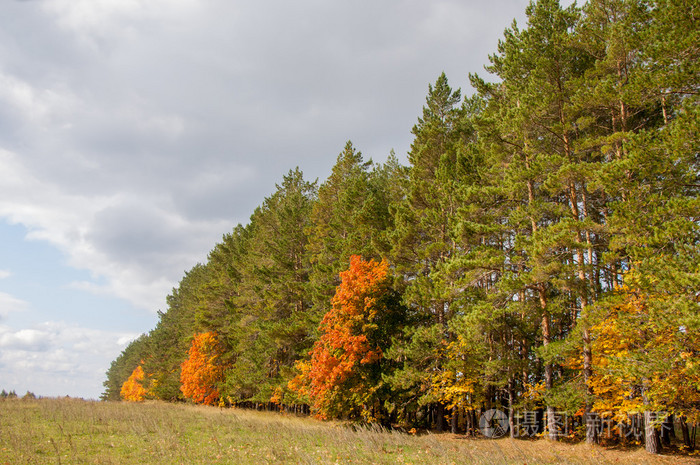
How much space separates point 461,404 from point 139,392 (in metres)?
65.3

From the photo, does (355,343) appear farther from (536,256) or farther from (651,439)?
(651,439)

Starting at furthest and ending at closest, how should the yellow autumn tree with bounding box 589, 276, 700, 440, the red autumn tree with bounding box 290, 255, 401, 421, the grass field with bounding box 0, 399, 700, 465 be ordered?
the red autumn tree with bounding box 290, 255, 401, 421 → the grass field with bounding box 0, 399, 700, 465 → the yellow autumn tree with bounding box 589, 276, 700, 440

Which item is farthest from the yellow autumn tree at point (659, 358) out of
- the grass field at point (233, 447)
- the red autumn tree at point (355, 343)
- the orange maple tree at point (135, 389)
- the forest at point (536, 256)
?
the orange maple tree at point (135, 389)

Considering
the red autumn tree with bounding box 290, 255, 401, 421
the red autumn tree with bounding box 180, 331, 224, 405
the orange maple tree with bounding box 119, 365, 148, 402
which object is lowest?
the orange maple tree with bounding box 119, 365, 148, 402

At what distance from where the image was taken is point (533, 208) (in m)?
16.0

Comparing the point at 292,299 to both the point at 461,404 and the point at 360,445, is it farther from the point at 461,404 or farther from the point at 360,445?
the point at 360,445

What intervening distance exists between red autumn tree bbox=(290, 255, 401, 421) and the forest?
11cm

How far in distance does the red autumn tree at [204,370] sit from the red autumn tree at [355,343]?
815 inches

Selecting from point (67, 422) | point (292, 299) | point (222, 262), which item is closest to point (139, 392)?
point (222, 262)

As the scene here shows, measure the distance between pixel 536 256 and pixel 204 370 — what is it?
36.2 m

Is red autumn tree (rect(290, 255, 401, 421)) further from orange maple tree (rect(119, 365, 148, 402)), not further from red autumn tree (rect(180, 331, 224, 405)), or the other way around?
orange maple tree (rect(119, 365, 148, 402))

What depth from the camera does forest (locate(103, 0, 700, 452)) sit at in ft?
37.1

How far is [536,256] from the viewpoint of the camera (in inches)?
566

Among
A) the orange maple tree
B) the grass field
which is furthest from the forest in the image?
the orange maple tree
